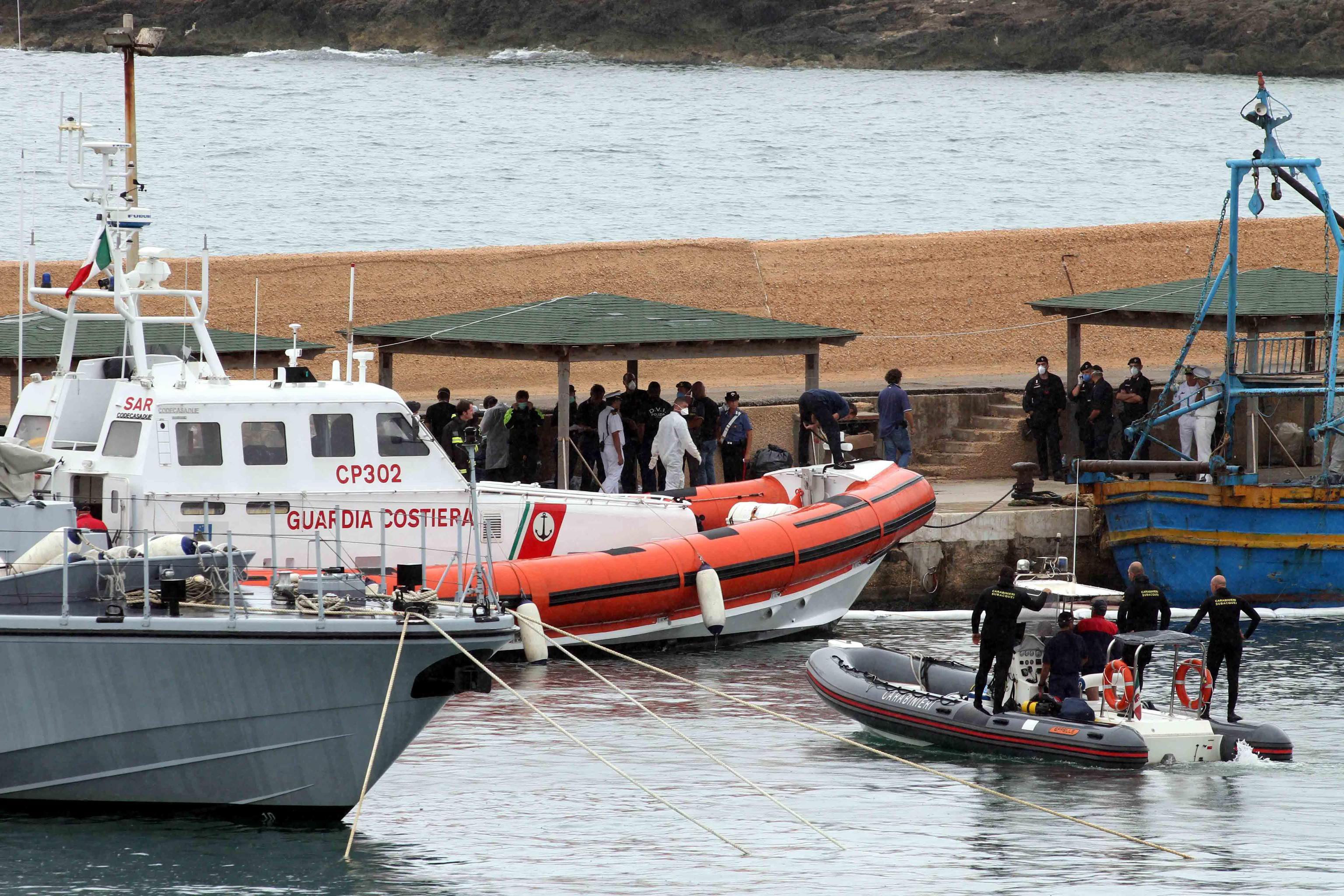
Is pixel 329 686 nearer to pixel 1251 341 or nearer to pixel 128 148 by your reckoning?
pixel 128 148

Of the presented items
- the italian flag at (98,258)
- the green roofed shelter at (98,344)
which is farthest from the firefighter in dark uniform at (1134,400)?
the italian flag at (98,258)

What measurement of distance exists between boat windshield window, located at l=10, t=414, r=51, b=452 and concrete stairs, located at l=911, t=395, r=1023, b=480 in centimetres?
1219

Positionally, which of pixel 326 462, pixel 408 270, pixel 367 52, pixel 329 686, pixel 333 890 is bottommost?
pixel 333 890

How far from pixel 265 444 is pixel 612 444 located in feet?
18.7

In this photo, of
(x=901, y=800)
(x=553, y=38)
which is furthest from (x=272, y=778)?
(x=553, y=38)

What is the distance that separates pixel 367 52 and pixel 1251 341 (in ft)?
272

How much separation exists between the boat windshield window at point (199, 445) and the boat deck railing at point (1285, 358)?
11.3 metres

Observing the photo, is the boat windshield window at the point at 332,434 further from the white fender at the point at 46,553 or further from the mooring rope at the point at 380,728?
the mooring rope at the point at 380,728

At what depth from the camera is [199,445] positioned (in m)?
16.9

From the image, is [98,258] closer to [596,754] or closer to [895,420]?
[596,754]

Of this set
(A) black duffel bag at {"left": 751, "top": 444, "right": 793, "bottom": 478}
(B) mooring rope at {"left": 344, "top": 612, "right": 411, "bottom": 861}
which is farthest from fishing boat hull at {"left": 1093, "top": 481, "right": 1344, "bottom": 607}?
(B) mooring rope at {"left": 344, "top": 612, "right": 411, "bottom": 861}

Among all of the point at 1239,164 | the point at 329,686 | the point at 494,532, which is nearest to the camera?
the point at 329,686

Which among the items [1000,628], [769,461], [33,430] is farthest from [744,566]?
[33,430]

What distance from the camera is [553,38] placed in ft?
323
